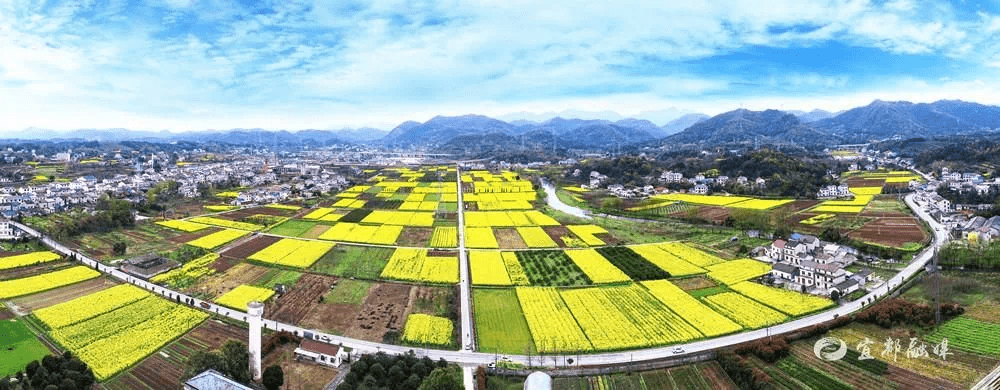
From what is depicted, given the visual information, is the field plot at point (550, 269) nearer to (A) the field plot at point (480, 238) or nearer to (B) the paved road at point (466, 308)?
(A) the field plot at point (480, 238)

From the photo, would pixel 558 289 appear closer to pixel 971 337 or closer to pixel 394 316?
pixel 394 316

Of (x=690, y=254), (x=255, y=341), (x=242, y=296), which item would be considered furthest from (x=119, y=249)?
(x=690, y=254)

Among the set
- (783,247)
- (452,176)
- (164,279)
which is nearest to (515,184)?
(452,176)

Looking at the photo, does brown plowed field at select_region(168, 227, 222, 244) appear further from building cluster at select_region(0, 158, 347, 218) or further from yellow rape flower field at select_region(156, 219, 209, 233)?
building cluster at select_region(0, 158, 347, 218)

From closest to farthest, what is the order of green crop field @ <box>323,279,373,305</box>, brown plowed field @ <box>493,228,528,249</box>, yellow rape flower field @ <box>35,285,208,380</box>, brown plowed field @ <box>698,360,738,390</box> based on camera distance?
1. brown plowed field @ <box>698,360,738,390</box>
2. yellow rape flower field @ <box>35,285,208,380</box>
3. green crop field @ <box>323,279,373,305</box>
4. brown plowed field @ <box>493,228,528,249</box>

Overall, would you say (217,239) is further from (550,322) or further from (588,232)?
(550,322)

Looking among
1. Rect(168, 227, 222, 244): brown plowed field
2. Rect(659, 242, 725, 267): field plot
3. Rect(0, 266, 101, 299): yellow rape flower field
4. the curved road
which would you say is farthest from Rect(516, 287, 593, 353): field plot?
Rect(168, 227, 222, 244): brown plowed field
